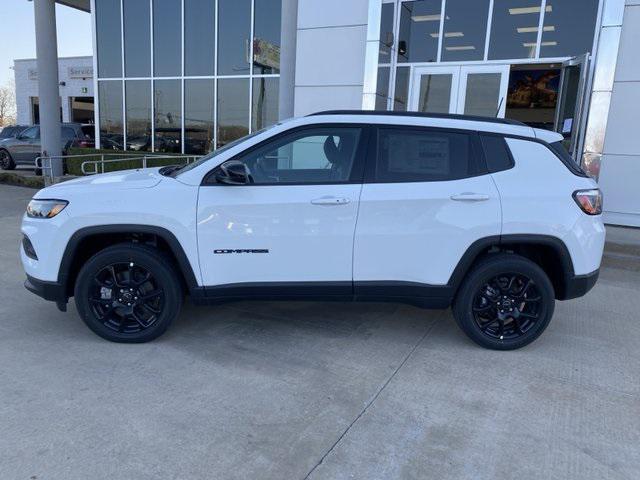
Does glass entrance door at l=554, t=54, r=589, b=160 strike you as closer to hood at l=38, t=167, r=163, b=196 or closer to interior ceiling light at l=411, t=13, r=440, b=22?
interior ceiling light at l=411, t=13, r=440, b=22

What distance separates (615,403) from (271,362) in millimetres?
2370

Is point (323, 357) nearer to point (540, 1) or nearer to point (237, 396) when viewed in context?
point (237, 396)

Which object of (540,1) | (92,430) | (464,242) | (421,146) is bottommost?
(92,430)

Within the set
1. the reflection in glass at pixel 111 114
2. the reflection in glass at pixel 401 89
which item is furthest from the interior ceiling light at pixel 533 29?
the reflection in glass at pixel 111 114

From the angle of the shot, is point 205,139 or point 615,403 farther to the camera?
point 205,139

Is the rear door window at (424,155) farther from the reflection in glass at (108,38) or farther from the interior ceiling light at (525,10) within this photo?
the reflection in glass at (108,38)

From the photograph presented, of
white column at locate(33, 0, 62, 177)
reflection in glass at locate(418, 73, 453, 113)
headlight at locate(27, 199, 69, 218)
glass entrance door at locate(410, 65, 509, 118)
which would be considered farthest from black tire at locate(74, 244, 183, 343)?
white column at locate(33, 0, 62, 177)

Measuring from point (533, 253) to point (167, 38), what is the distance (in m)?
14.1

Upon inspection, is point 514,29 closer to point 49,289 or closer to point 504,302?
point 504,302

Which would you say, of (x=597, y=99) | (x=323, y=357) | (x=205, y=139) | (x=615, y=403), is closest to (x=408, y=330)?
(x=323, y=357)

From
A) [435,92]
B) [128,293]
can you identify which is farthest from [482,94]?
[128,293]

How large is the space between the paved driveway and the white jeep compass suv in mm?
411

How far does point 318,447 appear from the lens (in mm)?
2762

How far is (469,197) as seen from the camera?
12.5ft
